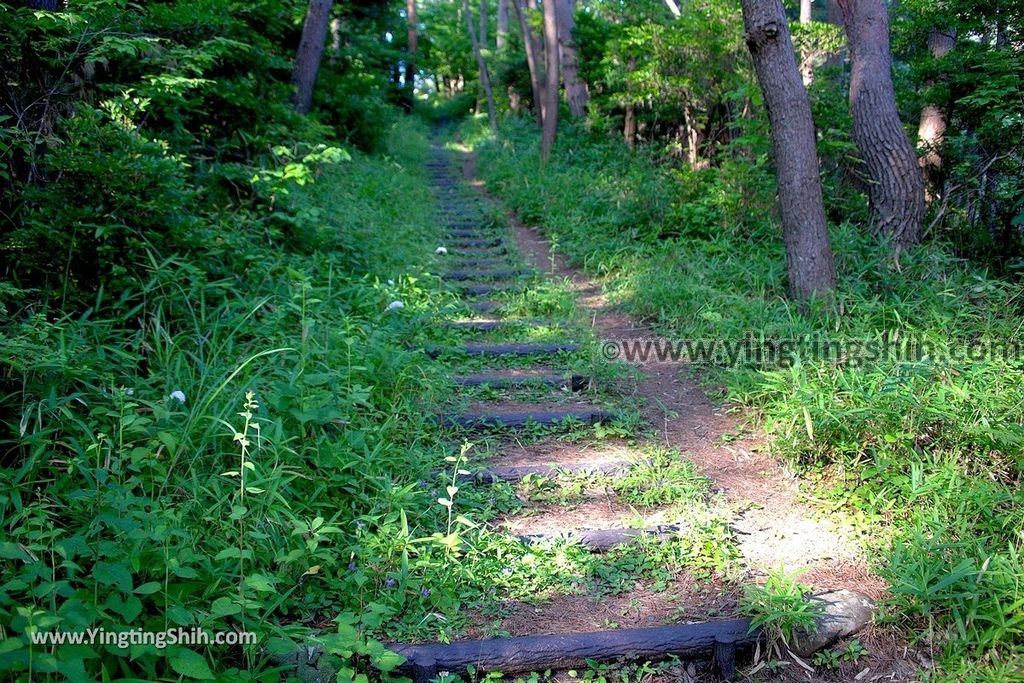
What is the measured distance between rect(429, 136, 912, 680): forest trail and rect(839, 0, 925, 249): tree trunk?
110 inches

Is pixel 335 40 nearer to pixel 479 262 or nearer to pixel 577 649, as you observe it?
pixel 479 262

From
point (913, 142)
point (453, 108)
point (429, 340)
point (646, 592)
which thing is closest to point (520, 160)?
point (913, 142)

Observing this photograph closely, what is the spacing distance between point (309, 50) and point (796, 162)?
26.4 feet

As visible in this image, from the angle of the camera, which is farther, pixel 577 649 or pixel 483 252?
pixel 483 252

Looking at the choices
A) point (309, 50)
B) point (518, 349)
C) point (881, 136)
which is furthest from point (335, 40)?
point (881, 136)

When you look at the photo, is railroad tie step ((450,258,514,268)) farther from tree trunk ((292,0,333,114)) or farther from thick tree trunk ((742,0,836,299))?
tree trunk ((292,0,333,114))

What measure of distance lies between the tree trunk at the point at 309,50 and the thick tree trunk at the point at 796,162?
7.35 m

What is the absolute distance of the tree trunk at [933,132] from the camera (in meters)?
7.57

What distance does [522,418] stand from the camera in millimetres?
4863

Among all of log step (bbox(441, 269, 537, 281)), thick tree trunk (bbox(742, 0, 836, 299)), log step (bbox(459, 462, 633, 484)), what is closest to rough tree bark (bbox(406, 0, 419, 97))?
log step (bbox(441, 269, 537, 281))

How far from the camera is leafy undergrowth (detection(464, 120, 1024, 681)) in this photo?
313 centimetres

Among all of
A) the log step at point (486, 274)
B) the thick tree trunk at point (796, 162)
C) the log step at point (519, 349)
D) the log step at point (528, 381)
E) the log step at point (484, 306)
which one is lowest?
the log step at point (528, 381)

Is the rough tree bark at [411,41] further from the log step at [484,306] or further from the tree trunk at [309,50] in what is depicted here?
the log step at [484,306]

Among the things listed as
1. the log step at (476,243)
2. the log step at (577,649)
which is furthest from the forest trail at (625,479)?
the log step at (476,243)
